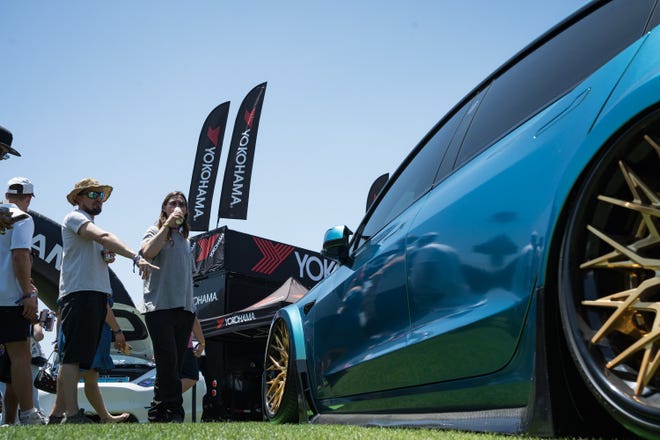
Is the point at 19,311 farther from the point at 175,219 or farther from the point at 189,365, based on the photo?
the point at 189,365

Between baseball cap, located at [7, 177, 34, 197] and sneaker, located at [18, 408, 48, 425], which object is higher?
baseball cap, located at [7, 177, 34, 197]

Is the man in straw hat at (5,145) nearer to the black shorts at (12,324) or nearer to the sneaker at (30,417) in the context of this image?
the black shorts at (12,324)

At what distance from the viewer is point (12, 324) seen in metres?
4.54

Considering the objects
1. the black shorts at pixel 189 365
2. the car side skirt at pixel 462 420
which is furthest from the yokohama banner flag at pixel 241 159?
the car side skirt at pixel 462 420

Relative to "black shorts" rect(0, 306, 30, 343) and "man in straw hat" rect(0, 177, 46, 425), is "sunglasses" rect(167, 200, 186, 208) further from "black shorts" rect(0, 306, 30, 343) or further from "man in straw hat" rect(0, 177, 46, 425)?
"black shorts" rect(0, 306, 30, 343)

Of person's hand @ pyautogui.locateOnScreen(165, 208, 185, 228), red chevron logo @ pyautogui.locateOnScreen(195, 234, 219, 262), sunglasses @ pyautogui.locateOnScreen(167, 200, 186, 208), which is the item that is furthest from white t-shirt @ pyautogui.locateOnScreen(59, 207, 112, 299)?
red chevron logo @ pyautogui.locateOnScreen(195, 234, 219, 262)

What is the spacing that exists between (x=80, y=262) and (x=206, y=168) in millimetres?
15595

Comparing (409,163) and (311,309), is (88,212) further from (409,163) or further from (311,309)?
(409,163)

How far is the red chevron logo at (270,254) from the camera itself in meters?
15.4

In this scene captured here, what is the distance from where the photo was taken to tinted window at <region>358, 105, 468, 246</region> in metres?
2.93

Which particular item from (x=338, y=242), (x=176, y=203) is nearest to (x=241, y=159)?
(x=176, y=203)

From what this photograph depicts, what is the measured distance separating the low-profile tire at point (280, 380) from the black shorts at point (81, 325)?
3.90 feet

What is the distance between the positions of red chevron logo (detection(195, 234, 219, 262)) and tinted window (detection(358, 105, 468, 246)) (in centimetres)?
1174

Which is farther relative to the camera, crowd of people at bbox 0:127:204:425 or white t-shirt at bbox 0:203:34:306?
white t-shirt at bbox 0:203:34:306
